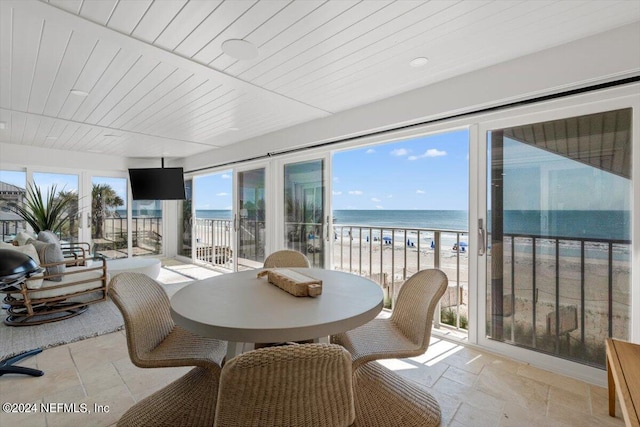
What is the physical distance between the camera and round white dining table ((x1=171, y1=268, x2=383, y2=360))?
1.16 metres

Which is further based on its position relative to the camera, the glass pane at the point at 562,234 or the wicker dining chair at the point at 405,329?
the glass pane at the point at 562,234

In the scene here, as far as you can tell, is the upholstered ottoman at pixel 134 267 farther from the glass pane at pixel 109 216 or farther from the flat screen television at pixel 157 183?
the glass pane at pixel 109 216

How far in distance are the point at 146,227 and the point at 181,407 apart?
6472mm

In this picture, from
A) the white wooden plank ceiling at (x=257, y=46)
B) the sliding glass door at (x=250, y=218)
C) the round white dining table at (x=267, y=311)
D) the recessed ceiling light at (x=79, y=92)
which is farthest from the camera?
the sliding glass door at (x=250, y=218)

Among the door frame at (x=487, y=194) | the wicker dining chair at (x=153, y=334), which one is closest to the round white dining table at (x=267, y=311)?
the wicker dining chair at (x=153, y=334)

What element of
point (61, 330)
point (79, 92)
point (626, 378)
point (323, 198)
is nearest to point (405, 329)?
point (626, 378)

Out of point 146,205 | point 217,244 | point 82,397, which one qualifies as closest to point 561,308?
point 82,397

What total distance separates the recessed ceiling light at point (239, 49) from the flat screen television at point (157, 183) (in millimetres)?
4295

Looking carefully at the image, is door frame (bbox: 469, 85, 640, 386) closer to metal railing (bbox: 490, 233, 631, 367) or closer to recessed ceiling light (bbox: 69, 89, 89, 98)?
metal railing (bbox: 490, 233, 631, 367)

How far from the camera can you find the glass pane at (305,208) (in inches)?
159

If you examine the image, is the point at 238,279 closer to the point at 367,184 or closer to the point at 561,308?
the point at 561,308

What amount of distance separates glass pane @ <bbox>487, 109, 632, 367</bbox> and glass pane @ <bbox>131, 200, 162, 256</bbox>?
7.02m

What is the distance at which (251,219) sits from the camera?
202 inches

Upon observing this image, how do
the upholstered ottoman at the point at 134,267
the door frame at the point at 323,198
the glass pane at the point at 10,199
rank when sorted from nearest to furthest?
the door frame at the point at 323,198 < the upholstered ottoman at the point at 134,267 < the glass pane at the point at 10,199
